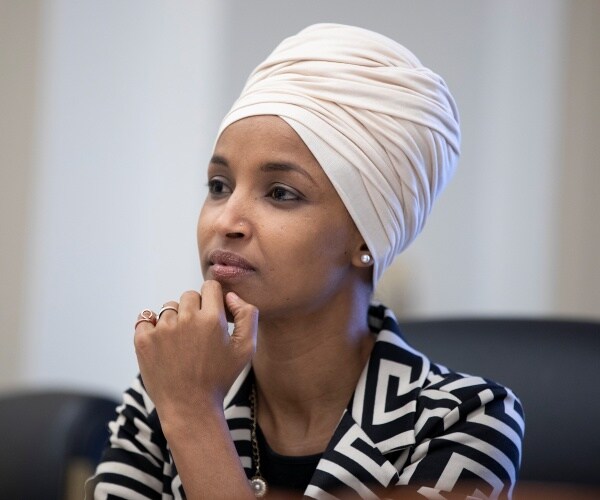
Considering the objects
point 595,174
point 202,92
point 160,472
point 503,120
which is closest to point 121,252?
point 202,92

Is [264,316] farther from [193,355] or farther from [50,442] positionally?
[50,442]

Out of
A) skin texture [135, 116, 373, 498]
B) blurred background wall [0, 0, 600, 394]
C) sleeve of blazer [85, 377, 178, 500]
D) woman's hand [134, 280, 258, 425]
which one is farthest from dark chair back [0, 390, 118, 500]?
blurred background wall [0, 0, 600, 394]

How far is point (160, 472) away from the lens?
4.93 ft

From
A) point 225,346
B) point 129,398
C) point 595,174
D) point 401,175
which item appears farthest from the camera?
point 595,174

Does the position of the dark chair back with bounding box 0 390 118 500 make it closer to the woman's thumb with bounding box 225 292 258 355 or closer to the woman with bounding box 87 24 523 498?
the woman with bounding box 87 24 523 498

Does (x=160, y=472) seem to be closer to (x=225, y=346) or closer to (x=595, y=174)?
(x=225, y=346)

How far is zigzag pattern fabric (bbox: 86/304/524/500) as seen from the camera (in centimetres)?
131

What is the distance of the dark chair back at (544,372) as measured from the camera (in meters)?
1.58

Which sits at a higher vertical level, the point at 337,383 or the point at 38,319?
the point at 337,383

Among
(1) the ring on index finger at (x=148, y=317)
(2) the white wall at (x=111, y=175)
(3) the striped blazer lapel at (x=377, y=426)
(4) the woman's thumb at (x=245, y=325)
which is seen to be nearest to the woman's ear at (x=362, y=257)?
(3) the striped blazer lapel at (x=377, y=426)

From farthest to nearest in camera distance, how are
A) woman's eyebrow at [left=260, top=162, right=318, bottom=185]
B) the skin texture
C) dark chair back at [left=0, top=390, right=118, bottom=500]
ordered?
dark chair back at [left=0, top=390, right=118, bottom=500] → woman's eyebrow at [left=260, top=162, right=318, bottom=185] → the skin texture

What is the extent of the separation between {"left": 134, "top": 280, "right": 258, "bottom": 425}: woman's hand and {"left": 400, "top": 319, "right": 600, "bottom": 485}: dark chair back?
566 mm

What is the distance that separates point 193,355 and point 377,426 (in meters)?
0.30

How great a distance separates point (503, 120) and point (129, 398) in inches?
87.8
